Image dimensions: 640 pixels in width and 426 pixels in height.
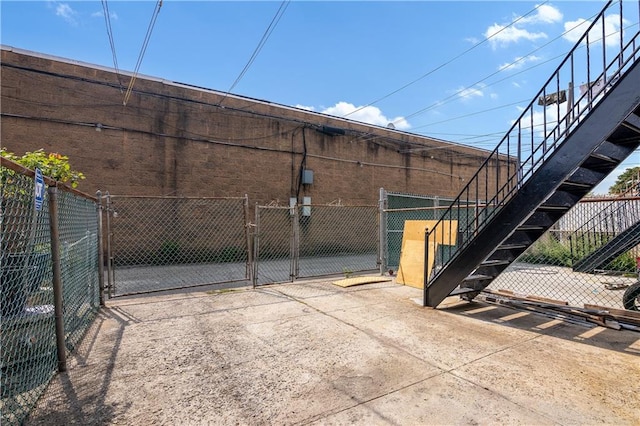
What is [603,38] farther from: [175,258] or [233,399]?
[175,258]

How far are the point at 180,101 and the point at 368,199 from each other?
821cm

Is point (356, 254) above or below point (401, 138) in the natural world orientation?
below

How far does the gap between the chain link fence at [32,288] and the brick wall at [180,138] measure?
22.2ft

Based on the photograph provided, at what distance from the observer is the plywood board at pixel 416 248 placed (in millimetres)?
6738

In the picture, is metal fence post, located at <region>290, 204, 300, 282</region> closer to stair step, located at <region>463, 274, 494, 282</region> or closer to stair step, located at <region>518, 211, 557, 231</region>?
stair step, located at <region>463, 274, 494, 282</region>

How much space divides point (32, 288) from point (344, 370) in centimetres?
288

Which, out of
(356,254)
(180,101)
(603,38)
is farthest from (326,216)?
(603,38)

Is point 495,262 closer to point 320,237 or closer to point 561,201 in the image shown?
point 561,201

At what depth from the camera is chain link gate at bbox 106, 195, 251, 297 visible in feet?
31.6

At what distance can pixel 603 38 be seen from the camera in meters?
3.39

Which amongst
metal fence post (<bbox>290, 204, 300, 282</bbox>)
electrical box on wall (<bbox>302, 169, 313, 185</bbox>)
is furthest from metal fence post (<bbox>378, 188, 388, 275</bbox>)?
electrical box on wall (<bbox>302, 169, 313, 185</bbox>)

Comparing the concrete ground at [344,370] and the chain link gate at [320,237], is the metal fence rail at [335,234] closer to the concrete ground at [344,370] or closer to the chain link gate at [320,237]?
the chain link gate at [320,237]

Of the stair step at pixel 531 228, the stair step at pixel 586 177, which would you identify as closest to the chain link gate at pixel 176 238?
the stair step at pixel 531 228

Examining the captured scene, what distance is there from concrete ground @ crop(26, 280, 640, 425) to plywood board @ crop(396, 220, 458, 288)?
1.80 metres
